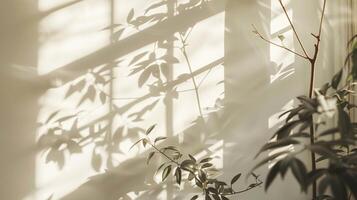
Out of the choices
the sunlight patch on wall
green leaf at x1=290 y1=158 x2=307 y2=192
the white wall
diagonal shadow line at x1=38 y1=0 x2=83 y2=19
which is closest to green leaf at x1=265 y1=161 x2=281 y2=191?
green leaf at x1=290 y1=158 x2=307 y2=192

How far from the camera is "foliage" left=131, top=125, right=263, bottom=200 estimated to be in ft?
5.43

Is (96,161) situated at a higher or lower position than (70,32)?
lower

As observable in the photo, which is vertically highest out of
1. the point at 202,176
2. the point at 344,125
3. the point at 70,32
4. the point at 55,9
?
the point at 55,9

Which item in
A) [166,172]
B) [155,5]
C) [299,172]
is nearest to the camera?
[299,172]

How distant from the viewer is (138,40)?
1.81 m

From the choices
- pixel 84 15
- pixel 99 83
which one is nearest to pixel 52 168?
pixel 99 83

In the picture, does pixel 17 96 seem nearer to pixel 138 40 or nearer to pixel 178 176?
pixel 138 40

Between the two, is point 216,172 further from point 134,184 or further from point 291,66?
point 291,66

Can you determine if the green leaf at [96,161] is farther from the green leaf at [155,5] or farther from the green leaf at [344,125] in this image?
the green leaf at [344,125]

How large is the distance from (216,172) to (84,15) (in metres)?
1.06

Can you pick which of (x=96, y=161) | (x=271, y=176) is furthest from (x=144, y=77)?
(x=271, y=176)

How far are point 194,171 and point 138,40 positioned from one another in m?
0.72

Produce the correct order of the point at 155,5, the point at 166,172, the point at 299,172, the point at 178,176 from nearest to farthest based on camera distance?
the point at 299,172 → the point at 178,176 → the point at 166,172 → the point at 155,5

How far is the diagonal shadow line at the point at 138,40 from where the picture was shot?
68.1 inches
